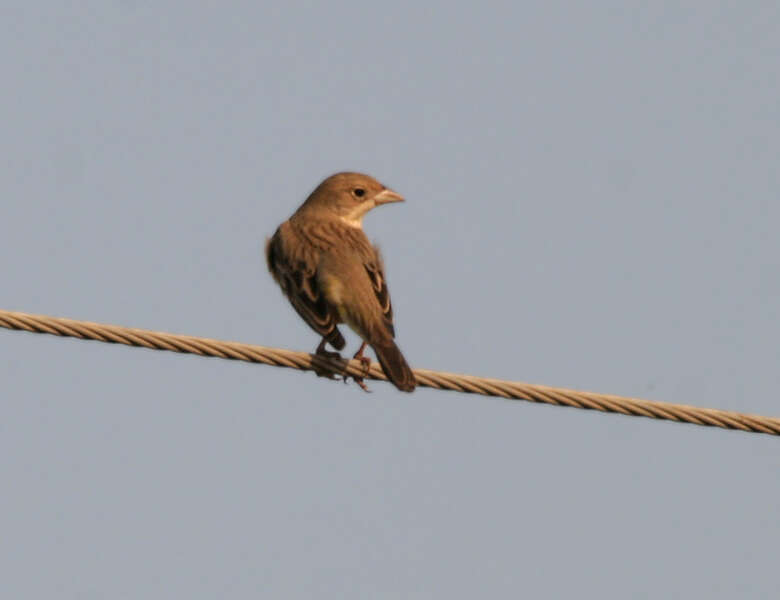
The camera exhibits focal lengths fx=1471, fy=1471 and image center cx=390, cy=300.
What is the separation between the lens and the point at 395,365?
918 cm

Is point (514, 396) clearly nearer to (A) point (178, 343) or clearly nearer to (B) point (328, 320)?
(A) point (178, 343)

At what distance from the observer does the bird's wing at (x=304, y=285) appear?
10016 mm

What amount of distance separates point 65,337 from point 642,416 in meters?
3.07

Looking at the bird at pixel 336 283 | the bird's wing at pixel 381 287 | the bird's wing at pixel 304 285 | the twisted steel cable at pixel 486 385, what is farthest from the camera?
the bird's wing at pixel 381 287

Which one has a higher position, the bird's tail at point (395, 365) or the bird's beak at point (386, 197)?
the bird's beak at point (386, 197)

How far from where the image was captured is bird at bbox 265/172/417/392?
32.0 feet

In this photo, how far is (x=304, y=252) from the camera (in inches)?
424

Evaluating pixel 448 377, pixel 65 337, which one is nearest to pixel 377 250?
pixel 448 377

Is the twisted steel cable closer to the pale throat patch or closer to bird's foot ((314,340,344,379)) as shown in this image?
bird's foot ((314,340,344,379))

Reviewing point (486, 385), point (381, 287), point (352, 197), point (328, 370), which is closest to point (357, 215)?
point (352, 197)

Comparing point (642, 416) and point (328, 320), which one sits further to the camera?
point (328, 320)

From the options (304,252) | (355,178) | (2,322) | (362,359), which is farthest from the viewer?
(355,178)

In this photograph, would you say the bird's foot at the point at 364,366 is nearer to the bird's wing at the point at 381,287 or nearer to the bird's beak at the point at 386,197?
the bird's wing at the point at 381,287

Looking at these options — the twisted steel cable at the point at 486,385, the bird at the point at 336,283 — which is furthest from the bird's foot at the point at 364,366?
the twisted steel cable at the point at 486,385
